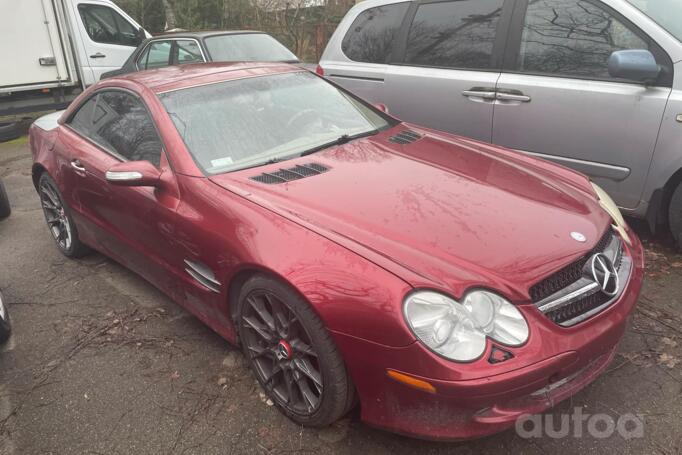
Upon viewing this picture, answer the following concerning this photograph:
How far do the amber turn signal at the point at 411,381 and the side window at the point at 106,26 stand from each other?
9.31 metres

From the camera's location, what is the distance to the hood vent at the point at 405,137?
3112 mm

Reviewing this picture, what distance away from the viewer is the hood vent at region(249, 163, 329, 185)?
2.54 m

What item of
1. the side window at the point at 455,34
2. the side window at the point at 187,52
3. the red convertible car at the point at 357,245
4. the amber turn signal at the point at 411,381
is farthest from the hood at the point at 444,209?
the side window at the point at 187,52

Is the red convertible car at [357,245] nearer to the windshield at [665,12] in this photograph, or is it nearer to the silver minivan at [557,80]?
the silver minivan at [557,80]

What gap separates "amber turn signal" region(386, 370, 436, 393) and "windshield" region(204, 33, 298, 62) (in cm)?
586

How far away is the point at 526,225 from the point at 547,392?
0.66m

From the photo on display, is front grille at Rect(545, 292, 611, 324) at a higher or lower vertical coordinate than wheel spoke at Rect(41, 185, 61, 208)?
higher

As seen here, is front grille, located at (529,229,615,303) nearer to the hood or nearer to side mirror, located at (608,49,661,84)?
the hood

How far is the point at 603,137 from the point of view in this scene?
3.53 meters

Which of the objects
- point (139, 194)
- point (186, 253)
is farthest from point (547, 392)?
point (139, 194)

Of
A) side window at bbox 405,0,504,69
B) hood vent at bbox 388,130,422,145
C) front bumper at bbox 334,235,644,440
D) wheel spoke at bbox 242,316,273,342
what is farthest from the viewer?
side window at bbox 405,0,504,69

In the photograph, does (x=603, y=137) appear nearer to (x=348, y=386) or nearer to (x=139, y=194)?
(x=348, y=386)

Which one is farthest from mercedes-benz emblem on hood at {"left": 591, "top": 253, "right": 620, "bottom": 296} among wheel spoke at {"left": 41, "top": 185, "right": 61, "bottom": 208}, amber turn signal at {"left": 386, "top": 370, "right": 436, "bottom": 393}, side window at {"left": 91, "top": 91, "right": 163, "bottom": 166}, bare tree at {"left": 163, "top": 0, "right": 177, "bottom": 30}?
bare tree at {"left": 163, "top": 0, "right": 177, "bottom": 30}

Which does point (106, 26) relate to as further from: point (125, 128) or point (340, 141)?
point (340, 141)
